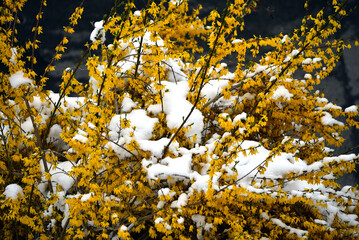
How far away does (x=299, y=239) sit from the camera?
295cm

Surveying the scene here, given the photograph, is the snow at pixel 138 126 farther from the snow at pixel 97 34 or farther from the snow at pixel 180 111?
the snow at pixel 97 34

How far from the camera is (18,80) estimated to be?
289 cm

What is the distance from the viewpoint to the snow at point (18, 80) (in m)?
2.88

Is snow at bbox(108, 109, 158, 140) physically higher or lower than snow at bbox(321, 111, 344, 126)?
lower

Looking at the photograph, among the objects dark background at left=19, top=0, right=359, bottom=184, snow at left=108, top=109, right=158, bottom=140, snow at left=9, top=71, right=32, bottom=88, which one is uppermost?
dark background at left=19, top=0, right=359, bottom=184

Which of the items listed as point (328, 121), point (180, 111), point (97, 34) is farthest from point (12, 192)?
point (328, 121)

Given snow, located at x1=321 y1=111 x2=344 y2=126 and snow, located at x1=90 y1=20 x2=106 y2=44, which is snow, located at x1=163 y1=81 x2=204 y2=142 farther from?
snow, located at x1=321 y1=111 x2=344 y2=126

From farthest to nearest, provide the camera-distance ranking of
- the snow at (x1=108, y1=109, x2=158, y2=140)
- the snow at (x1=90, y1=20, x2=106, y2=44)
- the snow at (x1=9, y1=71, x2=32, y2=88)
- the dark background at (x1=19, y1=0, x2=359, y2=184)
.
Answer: the dark background at (x1=19, y1=0, x2=359, y2=184), the snow at (x1=108, y1=109, x2=158, y2=140), the snow at (x1=9, y1=71, x2=32, y2=88), the snow at (x1=90, y1=20, x2=106, y2=44)

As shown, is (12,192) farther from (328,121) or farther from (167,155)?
(328,121)

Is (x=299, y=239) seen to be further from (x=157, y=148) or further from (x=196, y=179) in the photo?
(x=157, y=148)

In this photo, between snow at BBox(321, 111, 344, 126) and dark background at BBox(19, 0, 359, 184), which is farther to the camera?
dark background at BBox(19, 0, 359, 184)

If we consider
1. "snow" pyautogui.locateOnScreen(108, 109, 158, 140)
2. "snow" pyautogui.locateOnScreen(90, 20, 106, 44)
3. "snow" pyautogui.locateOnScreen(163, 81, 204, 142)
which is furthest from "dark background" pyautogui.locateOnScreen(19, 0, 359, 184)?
"snow" pyautogui.locateOnScreen(108, 109, 158, 140)

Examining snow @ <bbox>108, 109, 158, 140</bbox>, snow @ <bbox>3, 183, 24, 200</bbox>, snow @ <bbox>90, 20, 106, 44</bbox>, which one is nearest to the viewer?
snow @ <bbox>90, 20, 106, 44</bbox>

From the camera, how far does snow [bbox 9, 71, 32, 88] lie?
2.88m
